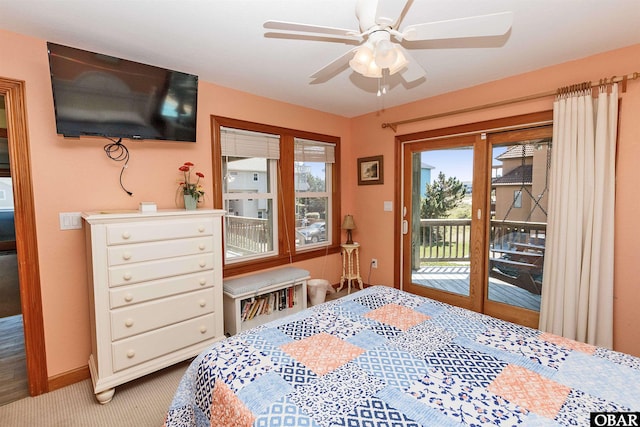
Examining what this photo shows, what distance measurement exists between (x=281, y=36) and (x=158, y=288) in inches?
77.5

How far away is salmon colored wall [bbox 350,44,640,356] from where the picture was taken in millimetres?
2250

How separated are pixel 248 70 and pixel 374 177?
81.6 inches

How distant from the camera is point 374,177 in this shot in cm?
400

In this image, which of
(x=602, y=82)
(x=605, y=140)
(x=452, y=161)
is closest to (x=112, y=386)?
(x=452, y=161)

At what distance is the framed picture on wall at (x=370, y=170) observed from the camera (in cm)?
392

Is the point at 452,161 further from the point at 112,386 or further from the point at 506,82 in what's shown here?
the point at 112,386

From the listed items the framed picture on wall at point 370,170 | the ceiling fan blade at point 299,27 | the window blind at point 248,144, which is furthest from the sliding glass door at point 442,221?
the ceiling fan blade at point 299,27

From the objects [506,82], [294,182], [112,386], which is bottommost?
[112,386]

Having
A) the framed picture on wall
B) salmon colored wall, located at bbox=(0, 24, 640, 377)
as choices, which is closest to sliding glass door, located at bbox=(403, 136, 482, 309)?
the framed picture on wall

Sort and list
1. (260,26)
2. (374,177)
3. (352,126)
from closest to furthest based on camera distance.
Result: (260,26) → (374,177) → (352,126)

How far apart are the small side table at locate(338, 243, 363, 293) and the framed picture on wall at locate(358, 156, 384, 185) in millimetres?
880

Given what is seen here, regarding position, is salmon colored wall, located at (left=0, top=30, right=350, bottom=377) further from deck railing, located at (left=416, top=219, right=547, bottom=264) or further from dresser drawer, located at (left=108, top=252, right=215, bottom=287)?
deck railing, located at (left=416, top=219, right=547, bottom=264)

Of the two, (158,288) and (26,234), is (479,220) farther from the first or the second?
(26,234)

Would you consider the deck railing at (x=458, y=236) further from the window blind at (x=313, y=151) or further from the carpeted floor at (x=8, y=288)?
the carpeted floor at (x=8, y=288)
